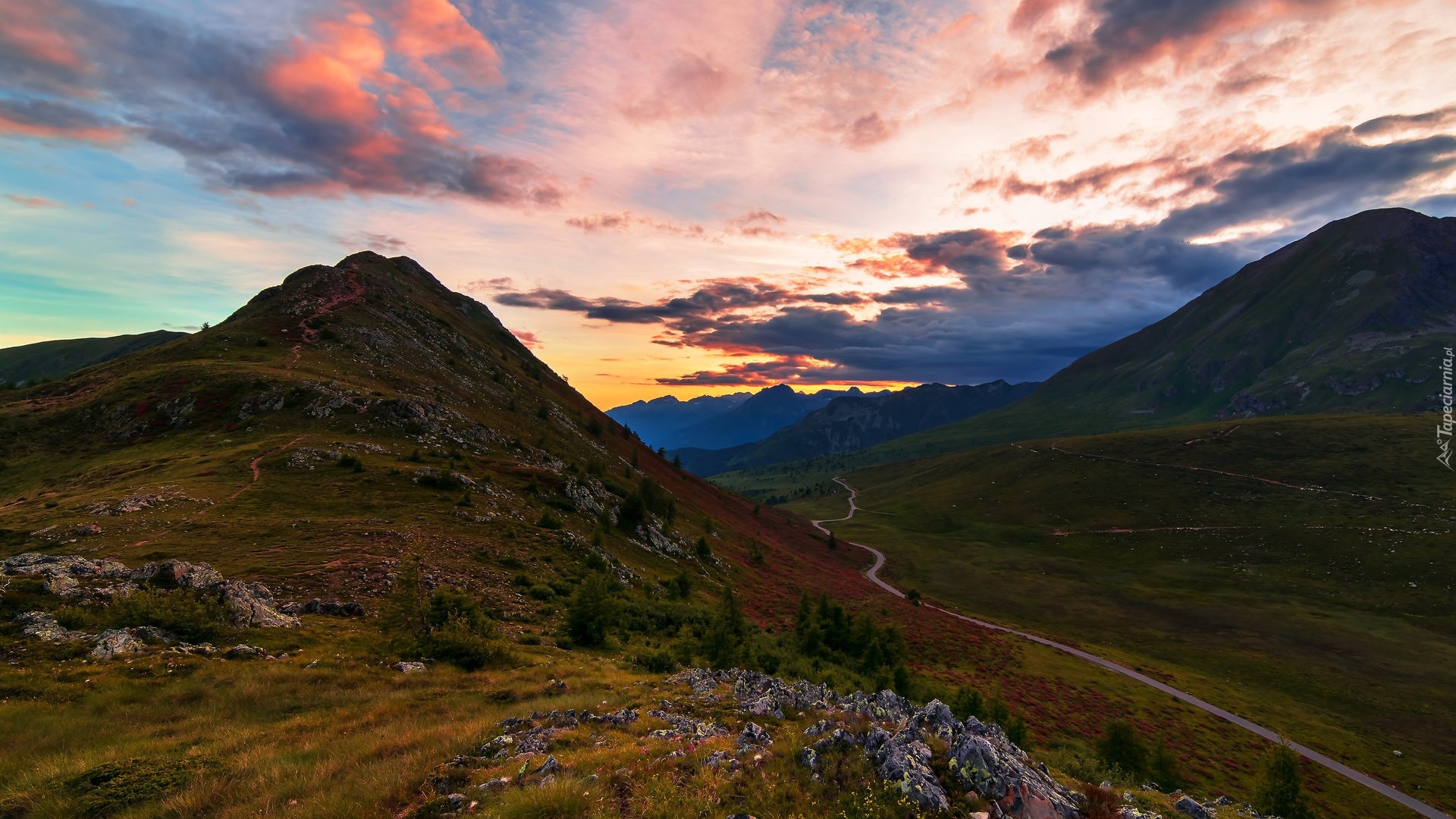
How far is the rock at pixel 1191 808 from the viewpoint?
16.3 meters

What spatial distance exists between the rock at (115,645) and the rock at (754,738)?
73.7 feet

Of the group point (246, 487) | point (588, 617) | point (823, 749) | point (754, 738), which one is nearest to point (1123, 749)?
point (823, 749)

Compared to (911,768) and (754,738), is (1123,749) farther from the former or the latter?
(754,738)

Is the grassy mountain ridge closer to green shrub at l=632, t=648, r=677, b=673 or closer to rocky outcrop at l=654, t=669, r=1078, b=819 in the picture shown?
green shrub at l=632, t=648, r=677, b=673

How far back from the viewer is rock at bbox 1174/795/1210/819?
1630cm

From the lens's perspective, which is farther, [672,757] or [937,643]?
[937,643]

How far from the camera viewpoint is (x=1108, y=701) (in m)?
56.8

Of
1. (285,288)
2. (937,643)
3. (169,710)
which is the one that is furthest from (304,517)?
(285,288)

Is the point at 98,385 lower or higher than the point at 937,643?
higher

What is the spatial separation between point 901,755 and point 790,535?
→ 121 m

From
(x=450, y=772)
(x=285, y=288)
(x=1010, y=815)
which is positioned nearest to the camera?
(x=1010, y=815)

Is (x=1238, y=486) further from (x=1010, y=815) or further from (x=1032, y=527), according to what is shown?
(x=1010, y=815)

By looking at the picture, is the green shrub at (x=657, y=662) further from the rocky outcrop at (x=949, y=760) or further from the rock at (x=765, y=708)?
the rocky outcrop at (x=949, y=760)

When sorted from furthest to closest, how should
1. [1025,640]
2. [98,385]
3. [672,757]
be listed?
[1025,640]
[98,385]
[672,757]
